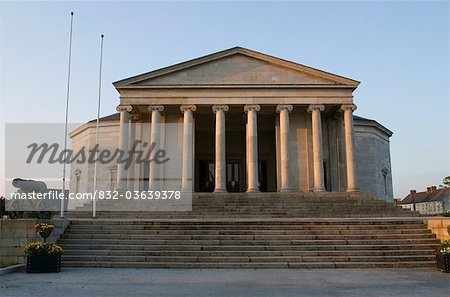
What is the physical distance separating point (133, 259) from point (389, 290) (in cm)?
912

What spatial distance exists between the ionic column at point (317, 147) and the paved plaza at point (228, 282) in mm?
15774

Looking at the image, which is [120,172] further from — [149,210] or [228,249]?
[228,249]

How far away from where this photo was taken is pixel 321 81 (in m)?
31.5

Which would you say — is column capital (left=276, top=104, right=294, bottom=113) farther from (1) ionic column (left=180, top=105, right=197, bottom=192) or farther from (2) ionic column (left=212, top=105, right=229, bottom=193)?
(1) ionic column (left=180, top=105, right=197, bottom=192)

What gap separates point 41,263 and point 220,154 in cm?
1764

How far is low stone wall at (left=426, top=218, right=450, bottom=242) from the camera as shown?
16.6 metres

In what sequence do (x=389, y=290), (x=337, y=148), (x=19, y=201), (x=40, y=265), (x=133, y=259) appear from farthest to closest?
(x=337, y=148) < (x=19, y=201) < (x=133, y=259) < (x=40, y=265) < (x=389, y=290)

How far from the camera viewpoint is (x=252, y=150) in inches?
1179

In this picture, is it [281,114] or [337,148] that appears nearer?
[281,114]

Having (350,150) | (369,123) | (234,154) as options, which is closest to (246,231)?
(350,150)

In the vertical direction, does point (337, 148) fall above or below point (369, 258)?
above

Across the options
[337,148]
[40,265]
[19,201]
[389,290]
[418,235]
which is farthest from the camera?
[337,148]

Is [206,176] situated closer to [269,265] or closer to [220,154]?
[220,154]

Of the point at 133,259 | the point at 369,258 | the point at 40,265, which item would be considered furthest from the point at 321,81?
the point at 40,265
